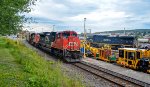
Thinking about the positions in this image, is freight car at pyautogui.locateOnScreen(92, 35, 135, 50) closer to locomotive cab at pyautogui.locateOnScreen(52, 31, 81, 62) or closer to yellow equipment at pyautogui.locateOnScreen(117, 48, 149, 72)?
locomotive cab at pyautogui.locateOnScreen(52, 31, 81, 62)

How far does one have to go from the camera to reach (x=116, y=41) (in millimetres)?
76625

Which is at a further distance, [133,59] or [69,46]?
[69,46]

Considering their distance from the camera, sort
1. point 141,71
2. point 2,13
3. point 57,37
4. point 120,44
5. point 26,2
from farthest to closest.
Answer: point 120,44 < point 57,37 < point 141,71 < point 26,2 < point 2,13

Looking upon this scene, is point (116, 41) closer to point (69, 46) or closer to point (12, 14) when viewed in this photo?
point (69, 46)

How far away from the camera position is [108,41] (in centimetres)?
7912

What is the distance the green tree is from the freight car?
166 ft

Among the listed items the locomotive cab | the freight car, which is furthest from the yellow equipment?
the freight car

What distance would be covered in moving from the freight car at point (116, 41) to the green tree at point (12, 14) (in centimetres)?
5075

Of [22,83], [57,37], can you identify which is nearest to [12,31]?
[22,83]

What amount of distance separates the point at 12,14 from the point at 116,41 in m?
57.5

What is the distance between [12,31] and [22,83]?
638 centimetres

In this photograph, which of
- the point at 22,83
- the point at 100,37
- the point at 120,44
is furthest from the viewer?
the point at 100,37

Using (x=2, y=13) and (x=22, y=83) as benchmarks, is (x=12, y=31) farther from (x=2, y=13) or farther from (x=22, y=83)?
(x=22, y=83)

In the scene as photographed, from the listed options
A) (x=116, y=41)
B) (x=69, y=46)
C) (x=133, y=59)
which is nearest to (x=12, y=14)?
(x=133, y=59)
